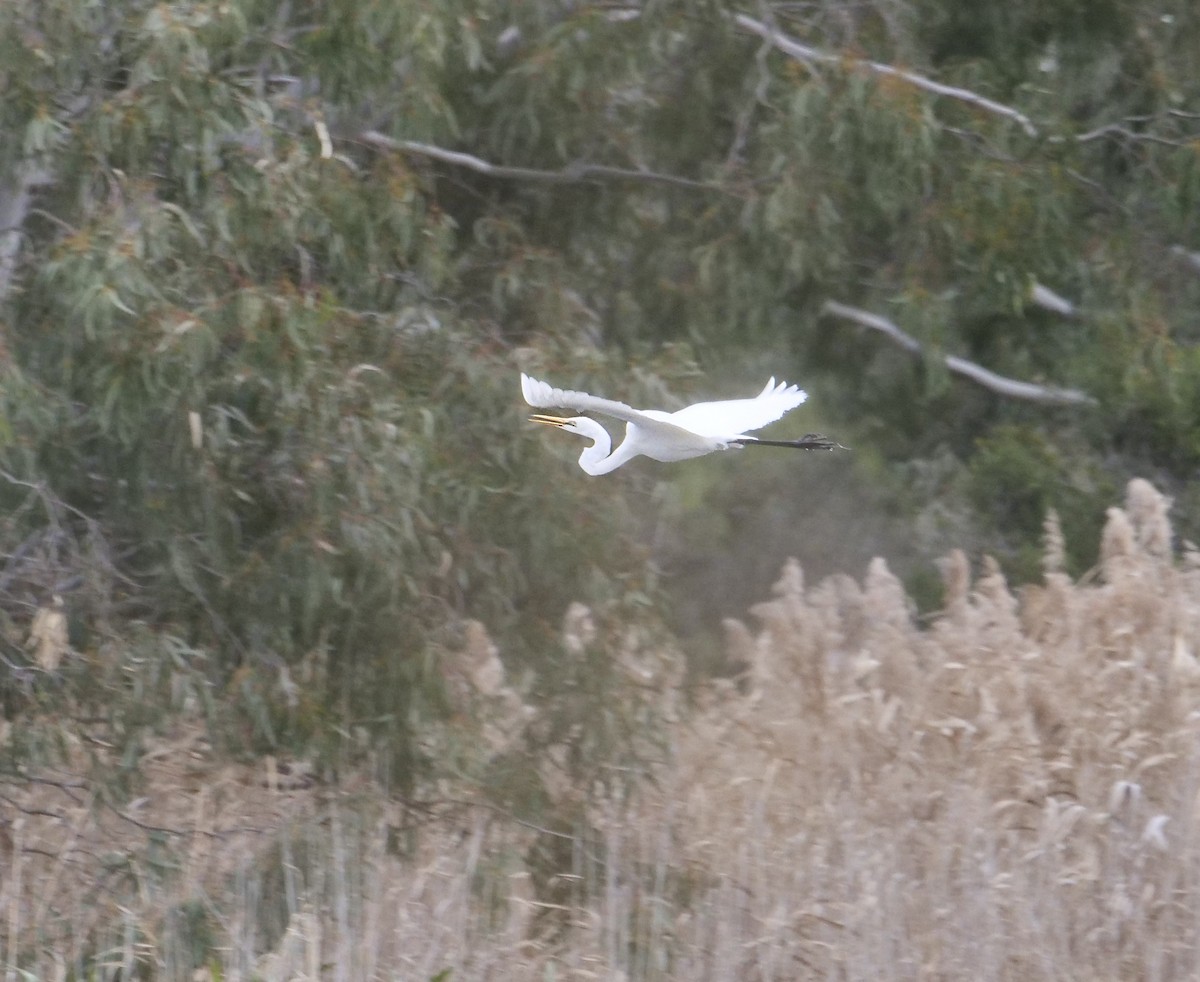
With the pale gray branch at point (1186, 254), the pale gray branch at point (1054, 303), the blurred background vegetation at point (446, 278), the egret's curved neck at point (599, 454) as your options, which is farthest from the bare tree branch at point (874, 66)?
the egret's curved neck at point (599, 454)

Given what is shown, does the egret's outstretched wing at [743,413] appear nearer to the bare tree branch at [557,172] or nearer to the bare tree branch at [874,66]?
the bare tree branch at [557,172]

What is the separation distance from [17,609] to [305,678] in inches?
28.9

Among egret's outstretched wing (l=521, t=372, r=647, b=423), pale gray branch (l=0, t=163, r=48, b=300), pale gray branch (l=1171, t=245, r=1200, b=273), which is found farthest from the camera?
pale gray branch (l=1171, t=245, r=1200, b=273)

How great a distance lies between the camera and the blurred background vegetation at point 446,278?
13.9ft

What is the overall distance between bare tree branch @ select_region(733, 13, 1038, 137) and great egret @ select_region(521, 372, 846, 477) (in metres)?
2.00

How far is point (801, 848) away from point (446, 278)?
1894 mm

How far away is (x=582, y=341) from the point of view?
5.31 m

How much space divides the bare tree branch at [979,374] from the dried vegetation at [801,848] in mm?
2394

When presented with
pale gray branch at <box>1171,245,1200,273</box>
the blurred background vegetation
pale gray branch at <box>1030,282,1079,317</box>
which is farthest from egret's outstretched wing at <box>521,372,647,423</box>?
pale gray branch at <box>1030,282,1079,317</box>

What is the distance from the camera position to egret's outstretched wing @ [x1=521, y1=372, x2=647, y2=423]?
2961 millimetres

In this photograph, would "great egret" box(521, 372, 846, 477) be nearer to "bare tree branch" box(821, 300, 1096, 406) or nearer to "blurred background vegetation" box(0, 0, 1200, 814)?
"blurred background vegetation" box(0, 0, 1200, 814)

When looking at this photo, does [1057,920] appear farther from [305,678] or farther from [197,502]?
[197,502]

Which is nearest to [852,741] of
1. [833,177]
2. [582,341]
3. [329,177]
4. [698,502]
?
[582,341]

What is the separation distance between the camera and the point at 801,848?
15.8 ft
